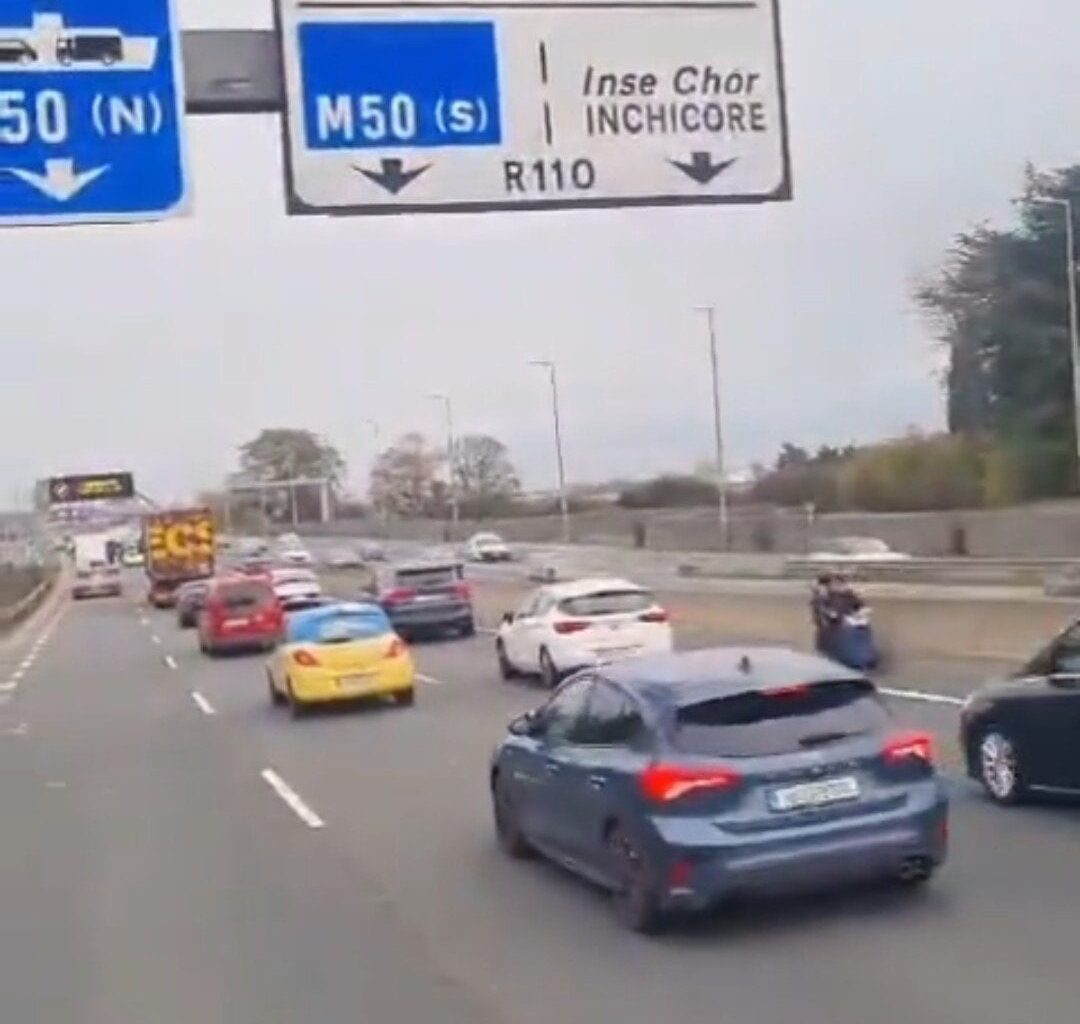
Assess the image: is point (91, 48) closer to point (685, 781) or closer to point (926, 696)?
point (685, 781)

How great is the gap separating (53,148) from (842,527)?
63311mm

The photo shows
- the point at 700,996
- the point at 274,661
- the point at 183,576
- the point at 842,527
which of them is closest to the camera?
the point at 700,996

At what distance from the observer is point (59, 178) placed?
1138 centimetres

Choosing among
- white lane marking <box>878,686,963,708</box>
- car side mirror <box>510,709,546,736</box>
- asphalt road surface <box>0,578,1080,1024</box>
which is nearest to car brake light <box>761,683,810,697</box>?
Answer: asphalt road surface <box>0,578,1080,1024</box>

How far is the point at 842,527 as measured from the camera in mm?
73000

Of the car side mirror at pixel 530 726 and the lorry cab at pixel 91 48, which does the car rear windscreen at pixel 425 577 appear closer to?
the car side mirror at pixel 530 726

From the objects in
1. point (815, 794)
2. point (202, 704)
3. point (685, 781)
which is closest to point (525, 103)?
point (685, 781)

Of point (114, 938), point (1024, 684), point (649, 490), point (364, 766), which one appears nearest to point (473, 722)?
point (364, 766)

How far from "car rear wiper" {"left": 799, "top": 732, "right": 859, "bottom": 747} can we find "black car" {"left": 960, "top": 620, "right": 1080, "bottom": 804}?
9.59 ft

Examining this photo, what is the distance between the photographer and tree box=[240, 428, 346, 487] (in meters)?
193

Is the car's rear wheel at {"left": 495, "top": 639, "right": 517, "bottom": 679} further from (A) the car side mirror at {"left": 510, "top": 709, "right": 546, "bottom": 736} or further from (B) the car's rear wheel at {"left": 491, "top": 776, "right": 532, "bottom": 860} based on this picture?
(A) the car side mirror at {"left": 510, "top": 709, "right": 546, "bottom": 736}

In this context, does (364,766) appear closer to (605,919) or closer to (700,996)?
(605,919)

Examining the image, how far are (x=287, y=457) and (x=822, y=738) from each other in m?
186

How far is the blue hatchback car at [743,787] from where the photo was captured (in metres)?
9.55
